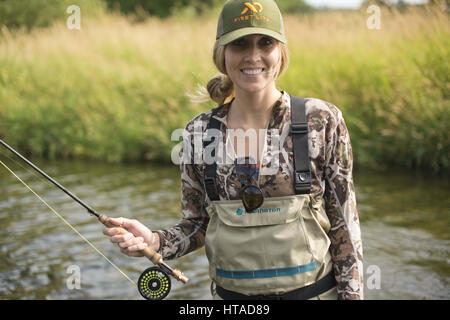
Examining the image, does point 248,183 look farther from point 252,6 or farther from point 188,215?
point 252,6

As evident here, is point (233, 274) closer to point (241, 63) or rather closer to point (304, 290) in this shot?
point (304, 290)

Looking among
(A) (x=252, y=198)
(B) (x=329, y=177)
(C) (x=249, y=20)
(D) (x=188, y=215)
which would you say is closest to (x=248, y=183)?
(A) (x=252, y=198)

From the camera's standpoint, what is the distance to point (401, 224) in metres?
5.62

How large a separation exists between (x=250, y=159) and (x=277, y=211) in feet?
0.67

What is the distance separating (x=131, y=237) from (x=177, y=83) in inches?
307

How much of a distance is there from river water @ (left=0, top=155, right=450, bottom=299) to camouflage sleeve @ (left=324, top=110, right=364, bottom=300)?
7.93 ft

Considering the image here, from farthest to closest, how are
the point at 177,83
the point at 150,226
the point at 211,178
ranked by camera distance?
the point at 177,83 < the point at 150,226 < the point at 211,178

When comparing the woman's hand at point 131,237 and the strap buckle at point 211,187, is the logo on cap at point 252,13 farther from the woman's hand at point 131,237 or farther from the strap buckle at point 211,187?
the woman's hand at point 131,237

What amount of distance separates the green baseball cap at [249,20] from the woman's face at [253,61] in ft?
0.15

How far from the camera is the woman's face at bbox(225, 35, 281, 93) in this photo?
1981 mm

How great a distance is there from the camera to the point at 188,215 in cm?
225

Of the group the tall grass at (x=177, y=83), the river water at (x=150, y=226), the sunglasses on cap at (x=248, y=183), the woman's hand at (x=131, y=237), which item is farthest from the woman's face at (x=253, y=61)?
the tall grass at (x=177, y=83)

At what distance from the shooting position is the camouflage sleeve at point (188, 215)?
7.04ft

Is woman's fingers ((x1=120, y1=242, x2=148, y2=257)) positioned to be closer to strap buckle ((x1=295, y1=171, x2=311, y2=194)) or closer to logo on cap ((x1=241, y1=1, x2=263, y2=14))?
strap buckle ((x1=295, y1=171, x2=311, y2=194))
